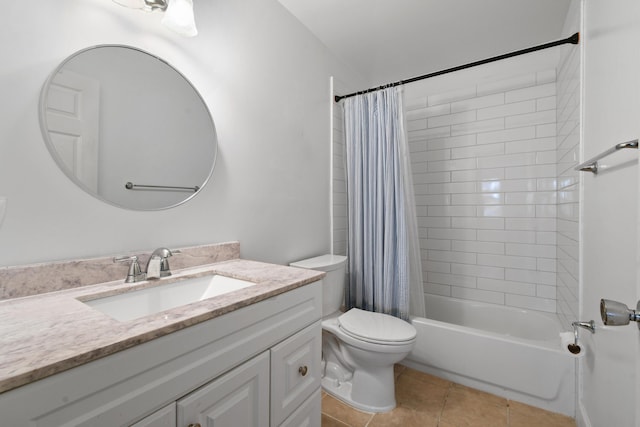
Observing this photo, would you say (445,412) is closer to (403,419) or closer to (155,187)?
(403,419)

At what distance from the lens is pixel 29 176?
890 mm

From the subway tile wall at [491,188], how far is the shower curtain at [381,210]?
0.78m

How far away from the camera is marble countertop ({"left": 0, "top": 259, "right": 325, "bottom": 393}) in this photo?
497mm

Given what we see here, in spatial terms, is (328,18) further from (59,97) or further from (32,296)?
(32,296)

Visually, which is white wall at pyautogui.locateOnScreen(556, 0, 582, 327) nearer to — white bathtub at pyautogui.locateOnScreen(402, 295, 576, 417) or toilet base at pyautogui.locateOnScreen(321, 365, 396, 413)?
white bathtub at pyautogui.locateOnScreen(402, 295, 576, 417)

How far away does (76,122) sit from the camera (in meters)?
0.99

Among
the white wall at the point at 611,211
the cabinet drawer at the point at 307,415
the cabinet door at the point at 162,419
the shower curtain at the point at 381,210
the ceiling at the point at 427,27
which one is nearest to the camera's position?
the cabinet door at the point at 162,419

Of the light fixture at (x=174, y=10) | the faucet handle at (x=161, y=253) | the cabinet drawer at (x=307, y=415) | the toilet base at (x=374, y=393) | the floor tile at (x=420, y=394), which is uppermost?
the light fixture at (x=174, y=10)

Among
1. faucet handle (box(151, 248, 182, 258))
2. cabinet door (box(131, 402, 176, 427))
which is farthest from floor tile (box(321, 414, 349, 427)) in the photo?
faucet handle (box(151, 248, 182, 258))

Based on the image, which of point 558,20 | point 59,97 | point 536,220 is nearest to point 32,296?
point 59,97

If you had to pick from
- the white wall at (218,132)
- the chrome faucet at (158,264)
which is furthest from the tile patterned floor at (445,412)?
the chrome faucet at (158,264)

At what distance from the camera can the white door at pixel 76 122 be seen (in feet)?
3.08

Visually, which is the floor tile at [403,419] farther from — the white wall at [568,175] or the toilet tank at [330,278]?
the white wall at [568,175]

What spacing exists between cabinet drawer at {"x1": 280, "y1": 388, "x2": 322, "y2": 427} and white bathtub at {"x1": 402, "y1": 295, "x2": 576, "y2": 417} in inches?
39.8
